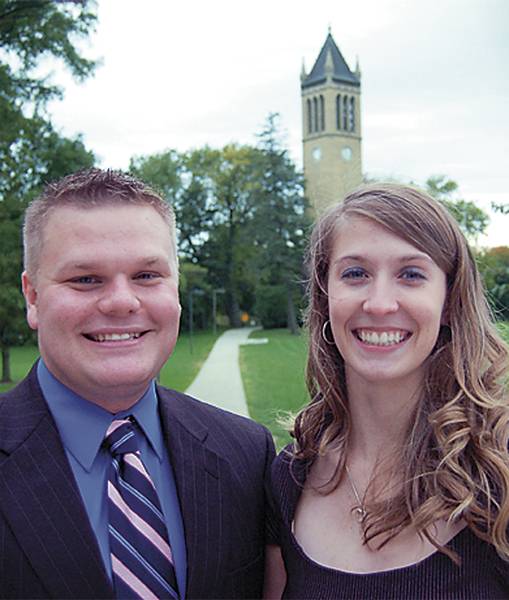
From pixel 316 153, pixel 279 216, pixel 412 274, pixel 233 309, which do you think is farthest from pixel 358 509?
pixel 316 153

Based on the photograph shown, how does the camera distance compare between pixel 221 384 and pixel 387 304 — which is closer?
pixel 387 304

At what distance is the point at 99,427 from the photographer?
2141 mm

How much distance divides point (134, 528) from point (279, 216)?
39812 mm

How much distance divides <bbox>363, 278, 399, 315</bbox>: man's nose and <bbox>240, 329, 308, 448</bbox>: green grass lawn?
12.9 feet

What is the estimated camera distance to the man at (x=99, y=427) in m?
1.97

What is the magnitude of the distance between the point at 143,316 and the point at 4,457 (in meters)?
0.59

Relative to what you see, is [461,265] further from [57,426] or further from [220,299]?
[220,299]

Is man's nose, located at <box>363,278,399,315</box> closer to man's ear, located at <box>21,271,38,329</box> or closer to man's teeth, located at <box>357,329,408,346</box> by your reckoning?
man's teeth, located at <box>357,329,408,346</box>

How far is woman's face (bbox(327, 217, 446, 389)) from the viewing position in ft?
7.41

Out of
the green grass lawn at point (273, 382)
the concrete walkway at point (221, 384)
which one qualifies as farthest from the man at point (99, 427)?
the concrete walkway at point (221, 384)

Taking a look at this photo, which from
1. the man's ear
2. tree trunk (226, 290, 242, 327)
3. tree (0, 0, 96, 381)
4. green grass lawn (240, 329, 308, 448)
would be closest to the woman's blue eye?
the man's ear

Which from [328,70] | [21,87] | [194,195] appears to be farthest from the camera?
[328,70]

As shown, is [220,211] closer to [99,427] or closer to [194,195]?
[194,195]

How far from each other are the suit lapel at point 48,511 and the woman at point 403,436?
74cm
